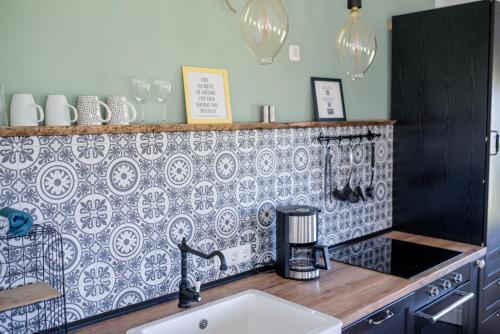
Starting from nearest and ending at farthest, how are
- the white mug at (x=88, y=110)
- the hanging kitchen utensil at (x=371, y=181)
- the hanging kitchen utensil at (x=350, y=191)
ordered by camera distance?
the white mug at (x=88, y=110)
the hanging kitchen utensil at (x=350, y=191)
the hanging kitchen utensil at (x=371, y=181)

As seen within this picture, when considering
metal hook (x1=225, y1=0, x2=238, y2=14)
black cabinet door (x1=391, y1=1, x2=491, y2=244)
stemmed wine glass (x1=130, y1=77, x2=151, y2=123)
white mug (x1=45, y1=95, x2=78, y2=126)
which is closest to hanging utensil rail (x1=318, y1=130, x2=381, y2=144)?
black cabinet door (x1=391, y1=1, x2=491, y2=244)

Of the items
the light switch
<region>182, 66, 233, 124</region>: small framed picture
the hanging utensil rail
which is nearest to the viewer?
<region>182, 66, 233, 124</region>: small framed picture

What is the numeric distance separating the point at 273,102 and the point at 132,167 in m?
0.85

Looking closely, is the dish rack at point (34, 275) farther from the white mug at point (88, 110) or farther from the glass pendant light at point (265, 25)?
the glass pendant light at point (265, 25)

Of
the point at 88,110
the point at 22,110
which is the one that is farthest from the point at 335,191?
the point at 22,110

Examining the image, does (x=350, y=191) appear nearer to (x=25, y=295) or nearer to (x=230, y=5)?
(x=230, y=5)

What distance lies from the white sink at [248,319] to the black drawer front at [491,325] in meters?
1.47

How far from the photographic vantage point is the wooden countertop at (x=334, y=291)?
1.68m

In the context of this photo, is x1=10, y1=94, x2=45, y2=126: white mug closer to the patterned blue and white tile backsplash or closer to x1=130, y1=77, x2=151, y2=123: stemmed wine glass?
the patterned blue and white tile backsplash

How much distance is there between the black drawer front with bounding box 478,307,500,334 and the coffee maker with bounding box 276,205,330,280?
1.19m

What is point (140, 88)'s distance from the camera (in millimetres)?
1729

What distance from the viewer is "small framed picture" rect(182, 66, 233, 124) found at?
6.24 feet

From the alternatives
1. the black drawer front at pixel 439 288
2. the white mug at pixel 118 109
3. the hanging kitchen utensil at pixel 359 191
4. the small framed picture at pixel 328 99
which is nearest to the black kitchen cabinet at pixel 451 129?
the black drawer front at pixel 439 288

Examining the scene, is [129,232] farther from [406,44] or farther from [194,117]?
[406,44]
